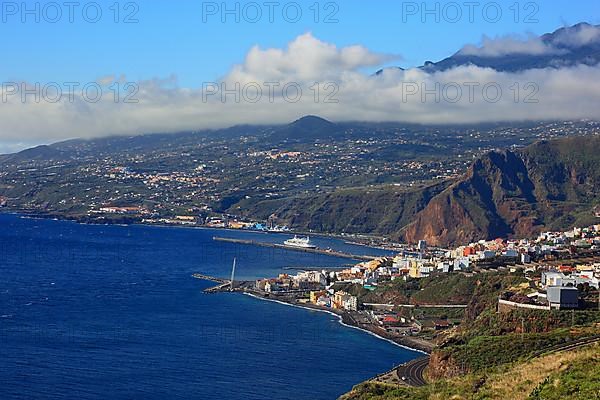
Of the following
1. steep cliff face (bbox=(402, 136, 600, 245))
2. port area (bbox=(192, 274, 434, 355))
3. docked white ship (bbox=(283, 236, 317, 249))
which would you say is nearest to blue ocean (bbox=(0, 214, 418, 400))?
port area (bbox=(192, 274, 434, 355))

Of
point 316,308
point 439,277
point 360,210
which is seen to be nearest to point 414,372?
point 439,277

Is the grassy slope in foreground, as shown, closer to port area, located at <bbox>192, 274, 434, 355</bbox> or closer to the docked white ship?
port area, located at <bbox>192, 274, 434, 355</bbox>

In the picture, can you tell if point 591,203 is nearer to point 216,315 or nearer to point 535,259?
point 535,259

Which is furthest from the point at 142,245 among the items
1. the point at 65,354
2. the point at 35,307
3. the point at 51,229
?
the point at 65,354

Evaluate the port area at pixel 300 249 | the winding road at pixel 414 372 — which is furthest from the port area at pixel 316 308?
the port area at pixel 300 249

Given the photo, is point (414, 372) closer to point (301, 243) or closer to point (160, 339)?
point (160, 339)
